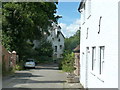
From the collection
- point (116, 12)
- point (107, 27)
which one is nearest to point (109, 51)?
point (107, 27)

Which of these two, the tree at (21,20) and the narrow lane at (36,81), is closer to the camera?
the narrow lane at (36,81)

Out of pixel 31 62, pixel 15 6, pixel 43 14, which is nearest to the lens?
pixel 15 6

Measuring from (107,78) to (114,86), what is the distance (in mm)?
1052

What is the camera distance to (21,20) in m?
36.8

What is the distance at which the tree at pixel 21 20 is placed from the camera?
116ft

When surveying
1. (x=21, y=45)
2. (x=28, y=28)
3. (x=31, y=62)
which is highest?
(x=28, y=28)

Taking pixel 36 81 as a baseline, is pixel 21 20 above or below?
above

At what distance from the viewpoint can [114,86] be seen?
7641 millimetres

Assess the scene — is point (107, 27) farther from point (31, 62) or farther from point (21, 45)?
point (31, 62)

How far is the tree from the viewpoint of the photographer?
3522 centimetres

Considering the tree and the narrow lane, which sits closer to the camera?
the narrow lane

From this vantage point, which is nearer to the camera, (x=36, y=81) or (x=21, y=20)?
(x=36, y=81)

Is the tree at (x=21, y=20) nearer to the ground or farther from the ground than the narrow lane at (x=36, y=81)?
farther from the ground

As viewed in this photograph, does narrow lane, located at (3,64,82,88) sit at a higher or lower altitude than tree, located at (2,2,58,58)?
lower
